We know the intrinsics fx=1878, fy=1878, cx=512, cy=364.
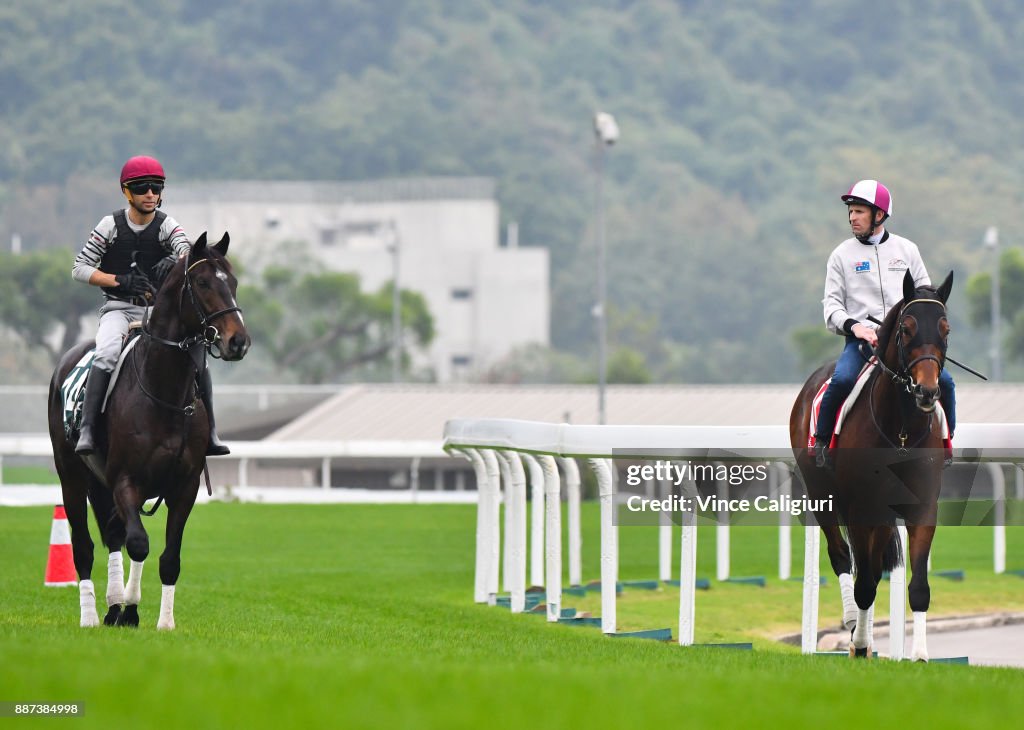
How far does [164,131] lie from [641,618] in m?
165

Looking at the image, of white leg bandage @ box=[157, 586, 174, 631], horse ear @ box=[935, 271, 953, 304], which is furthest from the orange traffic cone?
horse ear @ box=[935, 271, 953, 304]

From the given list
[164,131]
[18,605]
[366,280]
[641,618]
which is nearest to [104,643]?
[18,605]

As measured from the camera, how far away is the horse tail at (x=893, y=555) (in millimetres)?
11031

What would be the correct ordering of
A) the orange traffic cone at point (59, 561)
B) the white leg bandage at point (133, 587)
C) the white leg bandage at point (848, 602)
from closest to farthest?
the white leg bandage at point (133, 587), the white leg bandage at point (848, 602), the orange traffic cone at point (59, 561)

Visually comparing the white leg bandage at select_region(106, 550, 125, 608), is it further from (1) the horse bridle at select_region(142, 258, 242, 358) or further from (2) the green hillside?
(2) the green hillside

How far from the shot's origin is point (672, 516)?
12.0 meters

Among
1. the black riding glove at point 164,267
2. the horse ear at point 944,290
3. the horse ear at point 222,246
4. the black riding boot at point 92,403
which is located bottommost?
the black riding boot at point 92,403

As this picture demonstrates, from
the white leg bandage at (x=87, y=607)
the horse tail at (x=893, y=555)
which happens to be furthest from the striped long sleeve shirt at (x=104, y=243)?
the horse tail at (x=893, y=555)

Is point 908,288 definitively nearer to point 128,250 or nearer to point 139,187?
point 139,187

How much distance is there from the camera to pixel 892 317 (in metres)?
10.4

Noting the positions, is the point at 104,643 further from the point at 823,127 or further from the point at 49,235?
the point at 823,127

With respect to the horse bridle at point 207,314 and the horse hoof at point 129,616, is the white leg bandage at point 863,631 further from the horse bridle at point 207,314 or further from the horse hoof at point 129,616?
the horse hoof at point 129,616

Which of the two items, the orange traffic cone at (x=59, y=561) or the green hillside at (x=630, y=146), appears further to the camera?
the green hillside at (x=630, y=146)

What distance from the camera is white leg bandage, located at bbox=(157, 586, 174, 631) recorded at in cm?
1075
